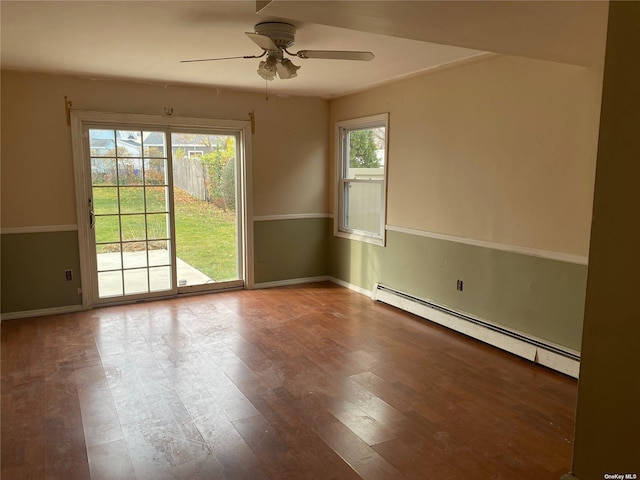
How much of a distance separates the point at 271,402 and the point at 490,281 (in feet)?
7.13

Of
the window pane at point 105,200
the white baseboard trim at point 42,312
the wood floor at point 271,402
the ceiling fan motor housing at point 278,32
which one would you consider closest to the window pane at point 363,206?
the wood floor at point 271,402

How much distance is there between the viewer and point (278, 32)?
10.2ft

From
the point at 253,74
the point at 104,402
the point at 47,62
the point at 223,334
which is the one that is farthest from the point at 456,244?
the point at 47,62

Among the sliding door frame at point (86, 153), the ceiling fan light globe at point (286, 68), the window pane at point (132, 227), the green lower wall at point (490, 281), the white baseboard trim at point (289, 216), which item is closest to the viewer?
the ceiling fan light globe at point (286, 68)

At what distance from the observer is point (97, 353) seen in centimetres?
376

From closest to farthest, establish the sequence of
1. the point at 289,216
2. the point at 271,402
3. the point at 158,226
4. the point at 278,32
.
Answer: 1. the point at 271,402
2. the point at 278,32
3. the point at 158,226
4. the point at 289,216

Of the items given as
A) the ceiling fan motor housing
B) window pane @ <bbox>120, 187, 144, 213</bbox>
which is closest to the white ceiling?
the ceiling fan motor housing

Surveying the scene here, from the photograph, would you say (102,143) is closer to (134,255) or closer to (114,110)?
(114,110)

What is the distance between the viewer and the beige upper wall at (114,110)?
4535 millimetres

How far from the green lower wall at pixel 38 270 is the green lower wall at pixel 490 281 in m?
3.25

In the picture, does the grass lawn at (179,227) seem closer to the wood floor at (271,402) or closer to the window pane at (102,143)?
the window pane at (102,143)

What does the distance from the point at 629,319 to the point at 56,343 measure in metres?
4.22

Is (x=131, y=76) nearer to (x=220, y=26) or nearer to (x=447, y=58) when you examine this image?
(x=220, y=26)

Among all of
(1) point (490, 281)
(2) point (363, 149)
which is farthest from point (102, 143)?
(1) point (490, 281)
